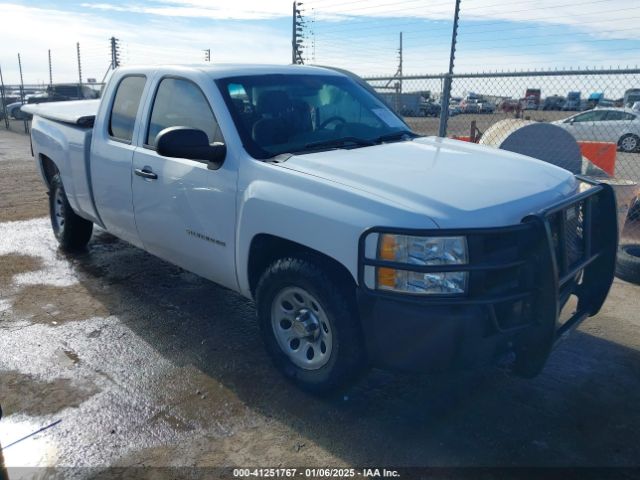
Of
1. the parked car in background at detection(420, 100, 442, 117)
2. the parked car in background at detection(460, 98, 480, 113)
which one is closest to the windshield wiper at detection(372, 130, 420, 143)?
the parked car in background at detection(460, 98, 480, 113)

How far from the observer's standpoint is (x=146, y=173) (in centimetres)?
404

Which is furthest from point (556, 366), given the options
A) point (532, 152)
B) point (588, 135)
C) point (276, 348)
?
point (588, 135)

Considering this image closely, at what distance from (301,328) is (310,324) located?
8 centimetres

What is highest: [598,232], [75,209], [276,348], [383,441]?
[598,232]

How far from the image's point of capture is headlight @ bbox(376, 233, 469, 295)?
2637 millimetres

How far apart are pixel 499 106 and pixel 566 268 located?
909cm

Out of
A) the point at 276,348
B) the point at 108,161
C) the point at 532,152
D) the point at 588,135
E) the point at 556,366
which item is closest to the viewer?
the point at 276,348

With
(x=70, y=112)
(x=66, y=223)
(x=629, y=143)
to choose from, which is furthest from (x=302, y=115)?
(x=629, y=143)

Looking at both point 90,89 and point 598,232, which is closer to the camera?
point 598,232

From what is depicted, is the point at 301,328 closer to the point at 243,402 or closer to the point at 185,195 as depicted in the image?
the point at 243,402

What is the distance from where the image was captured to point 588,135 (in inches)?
633

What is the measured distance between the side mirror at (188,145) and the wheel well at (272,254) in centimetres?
59

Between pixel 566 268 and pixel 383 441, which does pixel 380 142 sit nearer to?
pixel 566 268

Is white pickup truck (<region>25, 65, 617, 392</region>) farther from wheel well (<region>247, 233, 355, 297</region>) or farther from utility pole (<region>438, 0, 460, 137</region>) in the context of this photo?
utility pole (<region>438, 0, 460, 137</region>)
